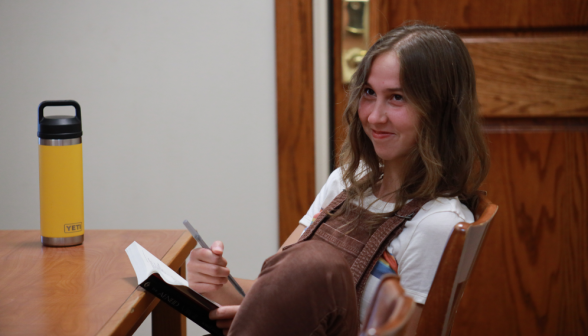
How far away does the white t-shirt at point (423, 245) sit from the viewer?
0.90 metres

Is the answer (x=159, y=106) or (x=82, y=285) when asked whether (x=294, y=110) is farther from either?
(x=82, y=285)

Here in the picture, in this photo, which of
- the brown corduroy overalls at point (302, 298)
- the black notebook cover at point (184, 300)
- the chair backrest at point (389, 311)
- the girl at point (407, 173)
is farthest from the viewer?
the girl at point (407, 173)

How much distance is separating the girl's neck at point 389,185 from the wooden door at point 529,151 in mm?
539

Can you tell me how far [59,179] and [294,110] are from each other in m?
0.80

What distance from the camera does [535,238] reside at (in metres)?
1.64

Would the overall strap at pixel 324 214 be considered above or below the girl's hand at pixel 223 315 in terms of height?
above

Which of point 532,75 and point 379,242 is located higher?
point 532,75

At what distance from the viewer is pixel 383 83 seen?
39.6 inches

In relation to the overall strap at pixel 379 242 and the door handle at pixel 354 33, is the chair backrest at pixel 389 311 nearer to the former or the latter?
the overall strap at pixel 379 242

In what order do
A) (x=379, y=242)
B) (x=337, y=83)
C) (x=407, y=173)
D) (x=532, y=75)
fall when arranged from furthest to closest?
(x=337, y=83) → (x=532, y=75) → (x=407, y=173) → (x=379, y=242)

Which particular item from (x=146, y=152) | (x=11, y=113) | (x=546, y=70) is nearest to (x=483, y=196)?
(x=546, y=70)

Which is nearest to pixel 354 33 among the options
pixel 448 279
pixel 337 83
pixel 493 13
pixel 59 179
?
pixel 337 83

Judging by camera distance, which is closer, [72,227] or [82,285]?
[82,285]

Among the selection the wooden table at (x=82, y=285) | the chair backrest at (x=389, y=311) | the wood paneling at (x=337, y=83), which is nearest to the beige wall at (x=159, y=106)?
the wood paneling at (x=337, y=83)
